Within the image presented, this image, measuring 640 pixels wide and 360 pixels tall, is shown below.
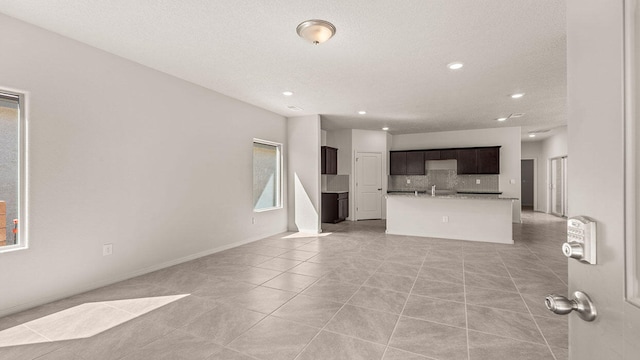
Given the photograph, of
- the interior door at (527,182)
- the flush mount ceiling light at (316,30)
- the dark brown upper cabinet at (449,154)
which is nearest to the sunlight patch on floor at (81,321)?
the flush mount ceiling light at (316,30)

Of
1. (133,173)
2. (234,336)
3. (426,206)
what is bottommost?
(234,336)

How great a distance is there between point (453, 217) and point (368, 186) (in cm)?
309

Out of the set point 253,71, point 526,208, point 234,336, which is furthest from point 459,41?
point 526,208

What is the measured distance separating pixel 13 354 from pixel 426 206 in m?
6.14

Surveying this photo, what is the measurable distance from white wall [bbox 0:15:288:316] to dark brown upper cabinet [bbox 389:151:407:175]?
5.60 m

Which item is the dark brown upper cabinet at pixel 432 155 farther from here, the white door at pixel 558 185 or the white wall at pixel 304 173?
the white door at pixel 558 185

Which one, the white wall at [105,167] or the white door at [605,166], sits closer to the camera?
the white door at [605,166]

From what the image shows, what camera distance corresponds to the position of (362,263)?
13.5 ft

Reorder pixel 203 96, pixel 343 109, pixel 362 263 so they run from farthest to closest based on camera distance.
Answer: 1. pixel 343 109
2. pixel 203 96
3. pixel 362 263

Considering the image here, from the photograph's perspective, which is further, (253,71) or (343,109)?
(343,109)

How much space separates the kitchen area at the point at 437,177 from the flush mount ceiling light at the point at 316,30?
437 centimetres

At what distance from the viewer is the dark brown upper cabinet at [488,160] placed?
7.76 metres

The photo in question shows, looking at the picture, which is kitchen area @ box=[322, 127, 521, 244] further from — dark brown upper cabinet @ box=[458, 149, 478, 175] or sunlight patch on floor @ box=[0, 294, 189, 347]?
sunlight patch on floor @ box=[0, 294, 189, 347]

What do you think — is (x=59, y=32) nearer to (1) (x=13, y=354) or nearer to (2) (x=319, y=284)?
(1) (x=13, y=354)
